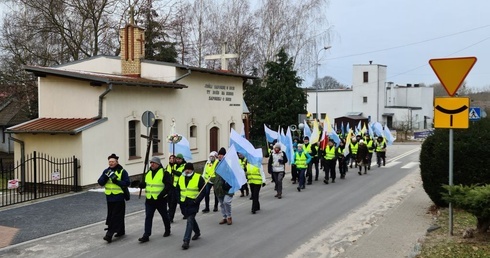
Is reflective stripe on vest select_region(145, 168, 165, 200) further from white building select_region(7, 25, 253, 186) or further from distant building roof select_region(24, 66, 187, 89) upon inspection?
distant building roof select_region(24, 66, 187, 89)

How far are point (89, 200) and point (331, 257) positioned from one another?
354 inches

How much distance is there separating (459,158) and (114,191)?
7706 mm

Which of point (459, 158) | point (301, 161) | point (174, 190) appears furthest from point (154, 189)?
point (301, 161)

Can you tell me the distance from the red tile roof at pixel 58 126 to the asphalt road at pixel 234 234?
4.69m

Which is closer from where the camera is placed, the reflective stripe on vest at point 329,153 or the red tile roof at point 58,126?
the red tile roof at point 58,126

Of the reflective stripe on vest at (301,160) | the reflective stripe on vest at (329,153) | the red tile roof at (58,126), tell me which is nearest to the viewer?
the red tile roof at (58,126)

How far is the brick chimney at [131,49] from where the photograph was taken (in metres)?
21.8

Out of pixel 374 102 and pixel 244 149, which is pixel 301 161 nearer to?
pixel 244 149

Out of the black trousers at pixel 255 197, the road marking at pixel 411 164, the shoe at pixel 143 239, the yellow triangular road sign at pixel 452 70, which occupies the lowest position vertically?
the road marking at pixel 411 164

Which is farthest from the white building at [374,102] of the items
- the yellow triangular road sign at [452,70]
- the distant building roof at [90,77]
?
the yellow triangular road sign at [452,70]

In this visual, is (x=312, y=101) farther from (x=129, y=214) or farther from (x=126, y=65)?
(x=129, y=214)

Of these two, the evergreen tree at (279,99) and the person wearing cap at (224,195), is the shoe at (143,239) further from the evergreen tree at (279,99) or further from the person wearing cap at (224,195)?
the evergreen tree at (279,99)

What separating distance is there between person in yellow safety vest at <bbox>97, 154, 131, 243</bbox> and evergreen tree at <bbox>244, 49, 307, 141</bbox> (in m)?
24.7

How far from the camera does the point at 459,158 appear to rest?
1097 centimetres
